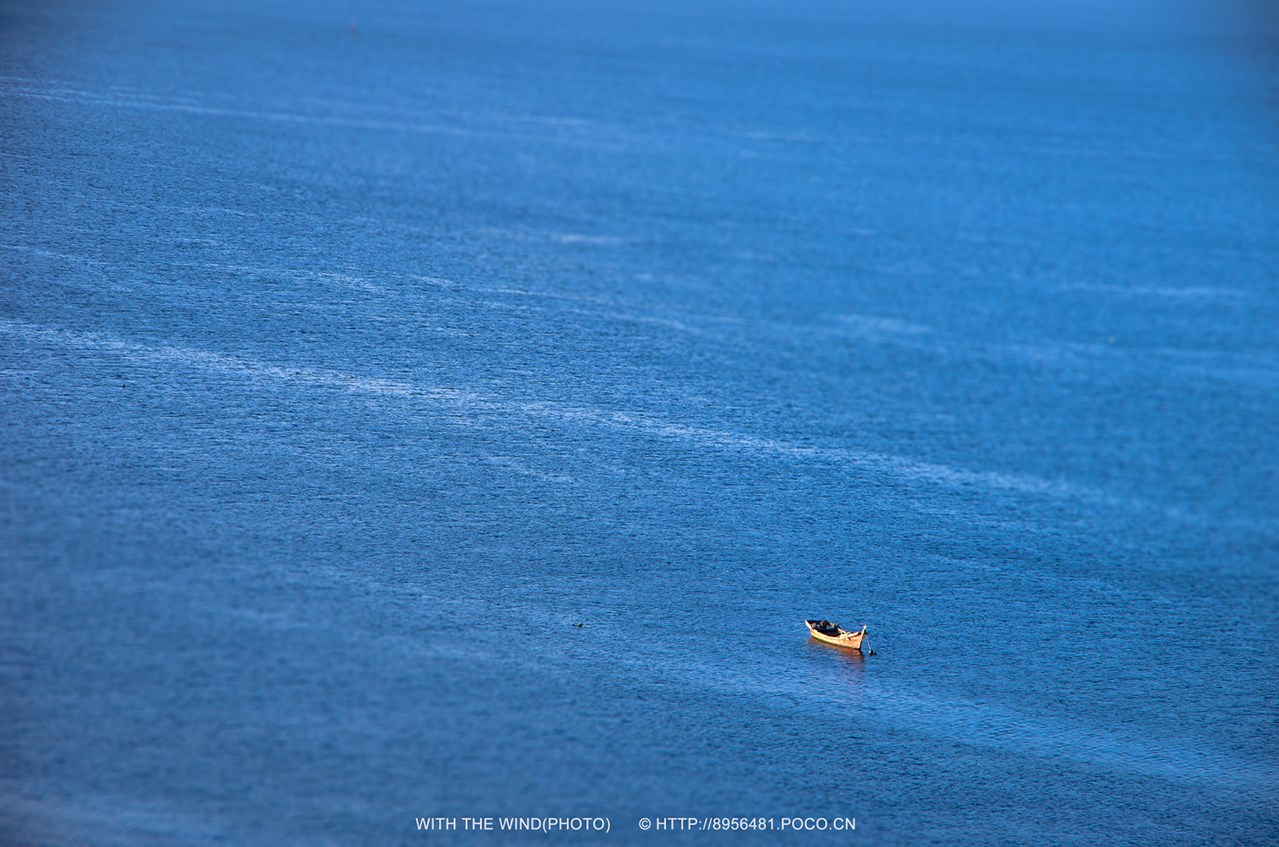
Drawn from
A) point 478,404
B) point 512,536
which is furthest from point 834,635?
point 478,404

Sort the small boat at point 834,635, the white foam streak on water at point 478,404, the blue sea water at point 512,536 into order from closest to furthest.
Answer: the blue sea water at point 512,536 → the small boat at point 834,635 → the white foam streak on water at point 478,404

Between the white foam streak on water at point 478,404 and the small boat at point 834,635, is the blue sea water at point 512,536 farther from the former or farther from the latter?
the small boat at point 834,635

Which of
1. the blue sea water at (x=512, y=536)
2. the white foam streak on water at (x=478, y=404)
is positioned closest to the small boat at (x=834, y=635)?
the blue sea water at (x=512, y=536)

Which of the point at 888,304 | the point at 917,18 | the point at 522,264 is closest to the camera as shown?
the point at 522,264

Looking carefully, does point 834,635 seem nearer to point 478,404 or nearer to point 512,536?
point 512,536

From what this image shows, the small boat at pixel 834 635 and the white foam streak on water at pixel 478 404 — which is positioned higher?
the white foam streak on water at pixel 478 404

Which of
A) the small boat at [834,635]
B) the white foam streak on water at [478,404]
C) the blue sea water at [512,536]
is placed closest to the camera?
the blue sea water at [512,536]

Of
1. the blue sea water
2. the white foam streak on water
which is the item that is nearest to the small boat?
the blue sea water

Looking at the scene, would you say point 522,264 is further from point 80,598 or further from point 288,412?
point 80,598

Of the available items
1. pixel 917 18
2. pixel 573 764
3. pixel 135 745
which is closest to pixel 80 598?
pixel 135 745
